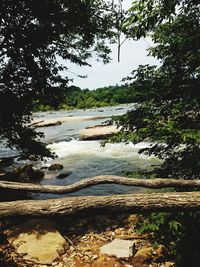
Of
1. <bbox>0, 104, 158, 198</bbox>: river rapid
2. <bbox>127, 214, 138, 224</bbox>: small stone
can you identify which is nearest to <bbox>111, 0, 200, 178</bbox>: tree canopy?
<bbox>127, 214, 138, 224</bbox>: small stone

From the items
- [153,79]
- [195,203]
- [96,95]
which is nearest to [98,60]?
[153,79]

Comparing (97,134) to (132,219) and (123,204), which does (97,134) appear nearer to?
(132,219)

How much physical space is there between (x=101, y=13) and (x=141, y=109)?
658cm

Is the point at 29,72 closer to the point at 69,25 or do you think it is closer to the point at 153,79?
the point at 69,25

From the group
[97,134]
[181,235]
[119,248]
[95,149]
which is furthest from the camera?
[97,134]

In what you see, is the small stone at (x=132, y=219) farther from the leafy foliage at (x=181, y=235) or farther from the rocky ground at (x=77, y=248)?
the leafy foliage at (x=181, y=235)

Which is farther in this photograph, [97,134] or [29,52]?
[97,134]

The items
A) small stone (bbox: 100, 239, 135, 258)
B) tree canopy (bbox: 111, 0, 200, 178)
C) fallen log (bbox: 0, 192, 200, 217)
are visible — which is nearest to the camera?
fallen log (bbox: 0, 192, 200, 217)

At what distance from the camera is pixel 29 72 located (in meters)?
9.39

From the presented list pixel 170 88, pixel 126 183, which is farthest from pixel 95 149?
pixel 126 183

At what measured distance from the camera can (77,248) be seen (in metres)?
7.00

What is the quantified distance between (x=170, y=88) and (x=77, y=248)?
4134mm

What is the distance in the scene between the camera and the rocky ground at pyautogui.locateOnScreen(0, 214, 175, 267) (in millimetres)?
6086

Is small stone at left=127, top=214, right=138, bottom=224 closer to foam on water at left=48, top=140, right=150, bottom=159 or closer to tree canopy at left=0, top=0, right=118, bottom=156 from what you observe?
tree canopy at left=0, top=0, right=118, bottom=156
